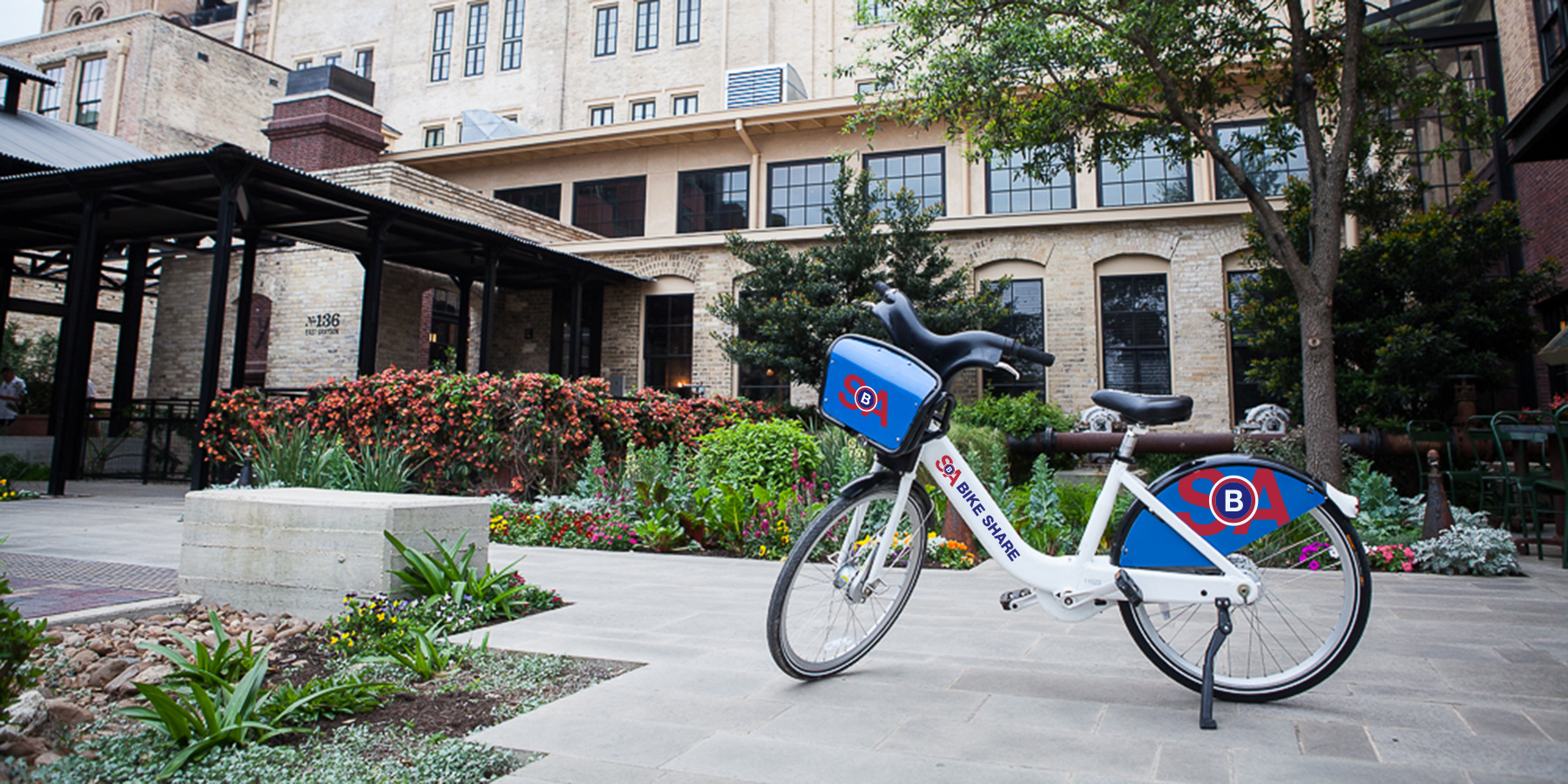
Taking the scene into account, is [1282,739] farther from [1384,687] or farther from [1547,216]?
[1547,216]

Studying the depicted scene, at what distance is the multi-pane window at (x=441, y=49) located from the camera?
27.6 meters

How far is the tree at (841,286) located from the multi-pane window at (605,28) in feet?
49.1

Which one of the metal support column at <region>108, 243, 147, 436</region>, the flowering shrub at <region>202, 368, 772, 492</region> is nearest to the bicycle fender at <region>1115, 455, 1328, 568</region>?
the flowering shrub at <region>202, 368, 772, 492</region>

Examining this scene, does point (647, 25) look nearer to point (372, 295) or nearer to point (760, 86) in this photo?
point (760, 86)

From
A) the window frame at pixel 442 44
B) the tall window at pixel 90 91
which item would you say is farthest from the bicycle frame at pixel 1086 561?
the tall window at pixel 90 91

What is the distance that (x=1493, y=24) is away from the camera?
12.5 metres

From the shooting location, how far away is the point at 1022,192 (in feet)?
53.0

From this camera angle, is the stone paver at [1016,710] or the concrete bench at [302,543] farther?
the concrete bench at [302,543]

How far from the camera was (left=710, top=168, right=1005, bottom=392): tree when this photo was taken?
13094 mm

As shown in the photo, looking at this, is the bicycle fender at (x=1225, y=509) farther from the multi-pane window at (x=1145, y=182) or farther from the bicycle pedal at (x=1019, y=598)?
the multi-pane window at (x=1145, y=182)

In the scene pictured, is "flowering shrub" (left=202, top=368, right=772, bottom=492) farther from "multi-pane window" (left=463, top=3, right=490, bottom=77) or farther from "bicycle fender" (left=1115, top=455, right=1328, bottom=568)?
"multi-pane window" (left=463, top=3, right=490, bottom=77)

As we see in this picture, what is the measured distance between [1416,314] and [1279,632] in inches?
322

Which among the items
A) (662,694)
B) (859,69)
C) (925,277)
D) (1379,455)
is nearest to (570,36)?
(859,69)

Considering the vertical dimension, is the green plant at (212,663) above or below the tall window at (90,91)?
below
